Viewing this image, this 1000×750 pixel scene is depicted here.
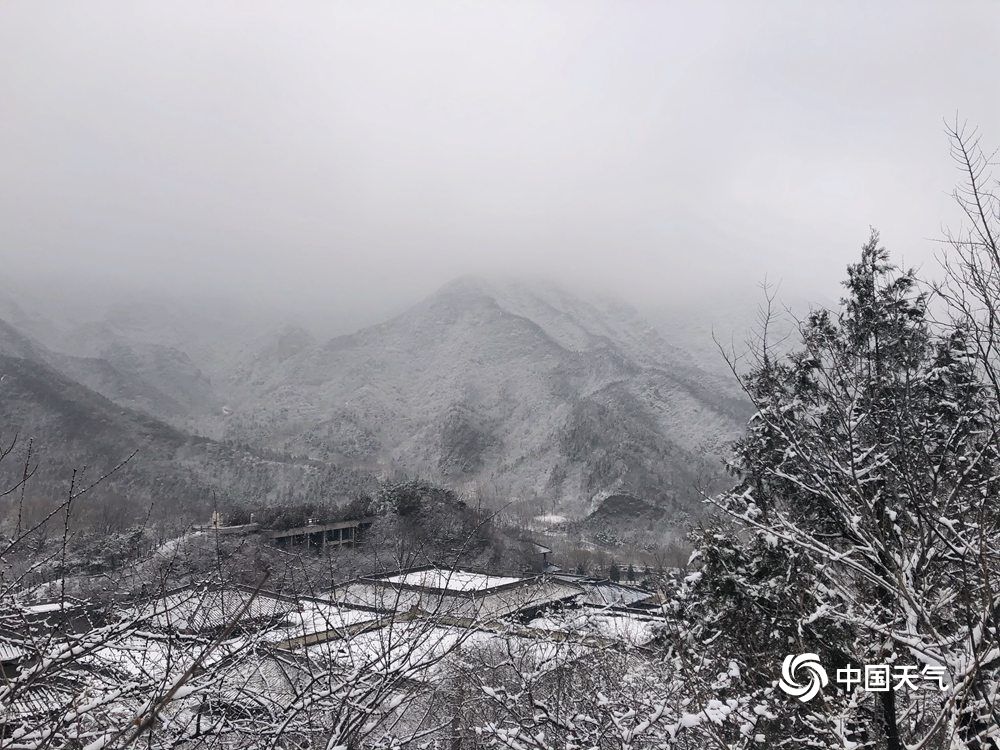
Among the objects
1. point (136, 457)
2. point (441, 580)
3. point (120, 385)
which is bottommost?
point (120, 385)

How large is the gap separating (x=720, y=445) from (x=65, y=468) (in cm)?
9094

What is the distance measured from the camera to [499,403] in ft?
442

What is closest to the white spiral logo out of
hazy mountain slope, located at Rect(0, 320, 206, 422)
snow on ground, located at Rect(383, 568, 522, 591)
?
snow on ground, located at Rect(383, 568, 522, 591)

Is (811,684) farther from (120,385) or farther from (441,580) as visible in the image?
(120,385)

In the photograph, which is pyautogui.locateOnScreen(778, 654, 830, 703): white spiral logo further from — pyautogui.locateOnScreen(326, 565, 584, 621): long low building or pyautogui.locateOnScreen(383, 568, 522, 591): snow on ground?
pyautogui.locateOnScreen(383, 568, 522, 591): snow on ground

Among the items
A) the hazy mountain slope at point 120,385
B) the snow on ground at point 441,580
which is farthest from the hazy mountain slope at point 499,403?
the snow on ground at point 441,580

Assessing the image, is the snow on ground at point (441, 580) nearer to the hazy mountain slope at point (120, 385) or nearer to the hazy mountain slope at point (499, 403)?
the hazy mountain slope at point (499, 403)

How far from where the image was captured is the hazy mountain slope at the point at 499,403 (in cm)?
10600

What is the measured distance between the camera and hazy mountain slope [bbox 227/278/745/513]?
10600 centimetres

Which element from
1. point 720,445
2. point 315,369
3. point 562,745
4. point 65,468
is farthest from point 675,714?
point 315,369

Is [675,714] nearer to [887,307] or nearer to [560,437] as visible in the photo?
[887,307]

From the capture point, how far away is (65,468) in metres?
67.6

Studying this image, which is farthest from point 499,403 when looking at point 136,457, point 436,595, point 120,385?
point 436,595

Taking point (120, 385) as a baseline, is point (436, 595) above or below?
above
